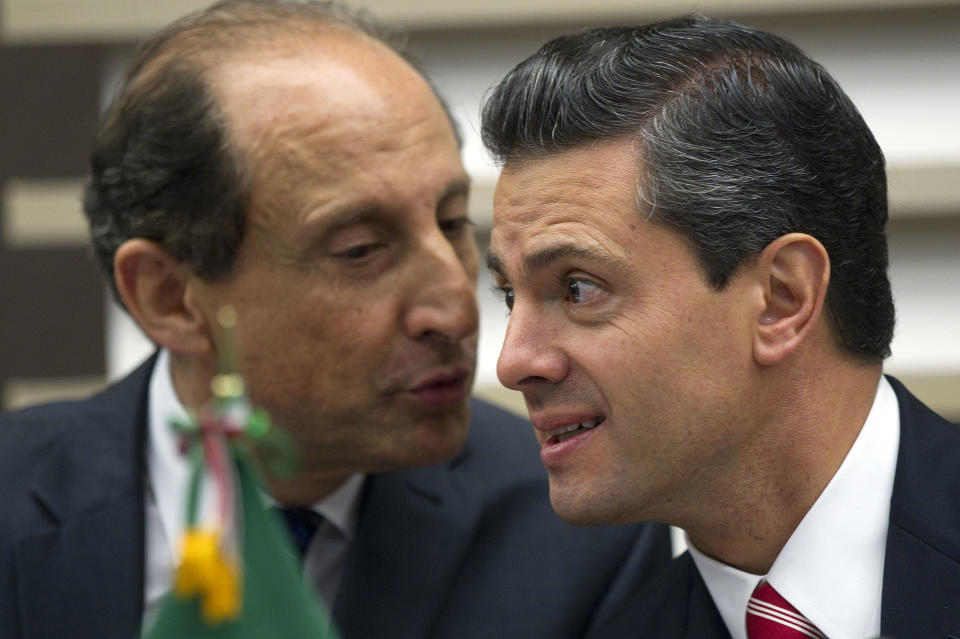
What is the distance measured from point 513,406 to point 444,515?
1.76 m

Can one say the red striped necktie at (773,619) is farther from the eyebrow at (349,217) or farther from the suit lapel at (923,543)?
the eyebrow at (349,217)

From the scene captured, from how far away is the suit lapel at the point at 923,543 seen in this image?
1.93 meters

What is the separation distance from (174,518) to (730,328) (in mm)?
1368

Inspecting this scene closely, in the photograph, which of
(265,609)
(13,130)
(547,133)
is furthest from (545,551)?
(13,130)

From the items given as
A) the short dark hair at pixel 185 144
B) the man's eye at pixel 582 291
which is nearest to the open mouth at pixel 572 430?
the man's eye at pixel 582 291

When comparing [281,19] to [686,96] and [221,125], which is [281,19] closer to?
[221,125]

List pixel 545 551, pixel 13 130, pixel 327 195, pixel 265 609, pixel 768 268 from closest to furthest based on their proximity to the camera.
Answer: pixel 265 609 → pixel 768 268 → pixel 327 195 → pixel 545 551 → pixel 13 130

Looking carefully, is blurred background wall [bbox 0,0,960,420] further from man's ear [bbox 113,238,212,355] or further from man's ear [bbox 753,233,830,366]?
man's ear [bbox 753,233,830,366]

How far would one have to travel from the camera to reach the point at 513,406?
4.57m

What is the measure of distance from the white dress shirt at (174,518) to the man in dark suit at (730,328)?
790mm

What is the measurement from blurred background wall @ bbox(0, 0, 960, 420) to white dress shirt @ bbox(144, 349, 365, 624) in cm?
162

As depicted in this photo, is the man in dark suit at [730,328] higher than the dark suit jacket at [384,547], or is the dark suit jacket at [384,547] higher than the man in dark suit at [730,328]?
the man in dark suit at [730,328]

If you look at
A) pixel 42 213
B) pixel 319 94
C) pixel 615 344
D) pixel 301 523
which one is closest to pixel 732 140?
pixel 615 344

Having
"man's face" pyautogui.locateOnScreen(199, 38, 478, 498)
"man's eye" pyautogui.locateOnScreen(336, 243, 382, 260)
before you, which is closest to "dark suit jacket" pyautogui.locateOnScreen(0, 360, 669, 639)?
"man's face" pyautogui.locateOnScreen(199, 38, 478, 498)
